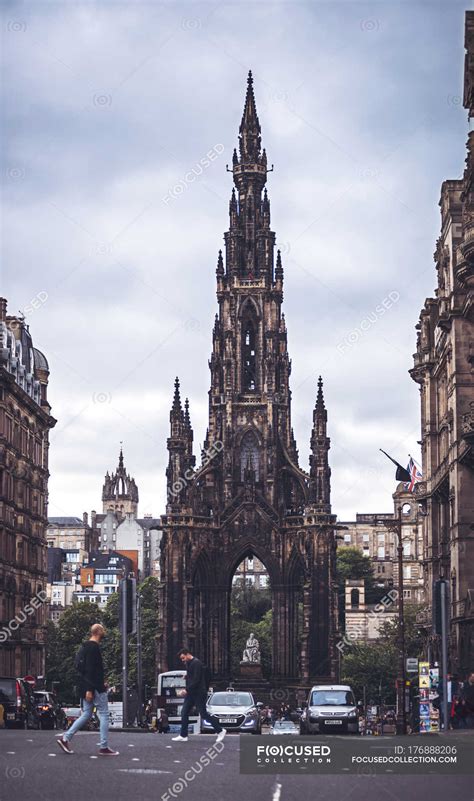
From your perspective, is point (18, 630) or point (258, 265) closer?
point (18, 630)

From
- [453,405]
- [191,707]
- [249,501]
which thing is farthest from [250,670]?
[191,707]

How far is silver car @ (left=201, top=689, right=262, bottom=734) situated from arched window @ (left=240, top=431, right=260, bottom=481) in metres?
82.4

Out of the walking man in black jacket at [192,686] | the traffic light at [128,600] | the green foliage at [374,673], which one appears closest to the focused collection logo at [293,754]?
the walking man in black jacket at [192,686]

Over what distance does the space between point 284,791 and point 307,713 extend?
29.9 metres

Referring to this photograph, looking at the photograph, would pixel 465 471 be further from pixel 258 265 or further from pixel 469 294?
pixel 258 265

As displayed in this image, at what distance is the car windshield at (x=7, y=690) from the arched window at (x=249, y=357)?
293ft

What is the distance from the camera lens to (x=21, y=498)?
10019 cm

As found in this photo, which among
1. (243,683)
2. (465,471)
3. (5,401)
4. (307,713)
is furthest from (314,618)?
(307,713)

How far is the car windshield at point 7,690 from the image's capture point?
43.0 meters

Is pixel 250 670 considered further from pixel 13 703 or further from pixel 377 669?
pixel 13 703

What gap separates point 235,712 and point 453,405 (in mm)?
26982

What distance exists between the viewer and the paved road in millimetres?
18547

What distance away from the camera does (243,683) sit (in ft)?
392

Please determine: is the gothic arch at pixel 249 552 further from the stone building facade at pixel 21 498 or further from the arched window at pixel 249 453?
the stone building facade at pixel 21 498
